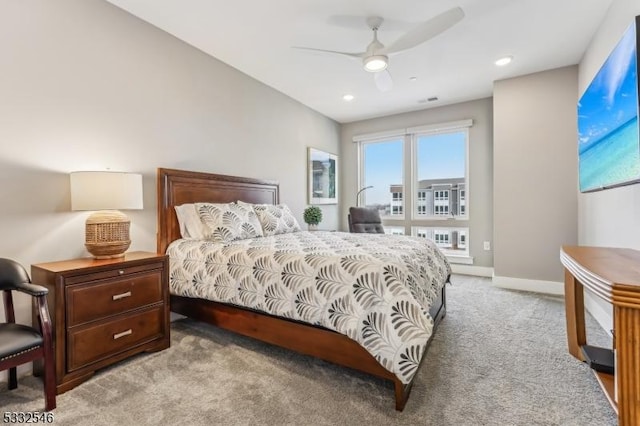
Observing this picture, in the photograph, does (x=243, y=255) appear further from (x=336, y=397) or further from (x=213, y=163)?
(x=213, y=163)

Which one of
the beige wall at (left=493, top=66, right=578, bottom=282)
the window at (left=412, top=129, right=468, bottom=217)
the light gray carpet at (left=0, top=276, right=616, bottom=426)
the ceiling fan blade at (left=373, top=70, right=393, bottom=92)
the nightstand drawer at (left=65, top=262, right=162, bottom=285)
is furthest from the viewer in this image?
the window at (left=412, top=129, right=468, bottom=217)

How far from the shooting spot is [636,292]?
1.07 metres

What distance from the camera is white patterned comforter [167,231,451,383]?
159 cm

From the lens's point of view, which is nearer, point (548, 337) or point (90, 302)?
point (90, 302)

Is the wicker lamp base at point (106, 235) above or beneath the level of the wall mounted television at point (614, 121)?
beneath

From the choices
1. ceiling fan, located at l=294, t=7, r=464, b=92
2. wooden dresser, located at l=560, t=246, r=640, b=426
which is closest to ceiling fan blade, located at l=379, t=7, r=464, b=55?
ceiling fan, located at l=294, t=7, r=464, b=92

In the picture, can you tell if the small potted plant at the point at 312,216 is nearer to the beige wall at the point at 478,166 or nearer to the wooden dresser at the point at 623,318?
the beige wall at the point at 478,166

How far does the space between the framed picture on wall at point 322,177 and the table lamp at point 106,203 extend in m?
3.03

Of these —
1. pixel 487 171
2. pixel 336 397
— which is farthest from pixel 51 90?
pixel 487 171

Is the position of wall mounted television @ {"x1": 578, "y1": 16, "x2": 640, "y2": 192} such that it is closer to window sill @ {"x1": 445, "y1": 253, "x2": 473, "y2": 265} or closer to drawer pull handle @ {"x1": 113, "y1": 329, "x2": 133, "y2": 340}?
window sill @ {"x1": 445, "y1": 253, "x2": 473, "y2": 265}

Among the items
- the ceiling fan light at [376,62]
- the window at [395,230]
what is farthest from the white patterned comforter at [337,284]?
the window at [395,230]

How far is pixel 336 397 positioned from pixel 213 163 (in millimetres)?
2632

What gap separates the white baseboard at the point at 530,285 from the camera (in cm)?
369

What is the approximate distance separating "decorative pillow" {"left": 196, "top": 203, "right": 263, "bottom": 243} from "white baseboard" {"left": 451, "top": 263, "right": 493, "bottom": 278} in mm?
3429
